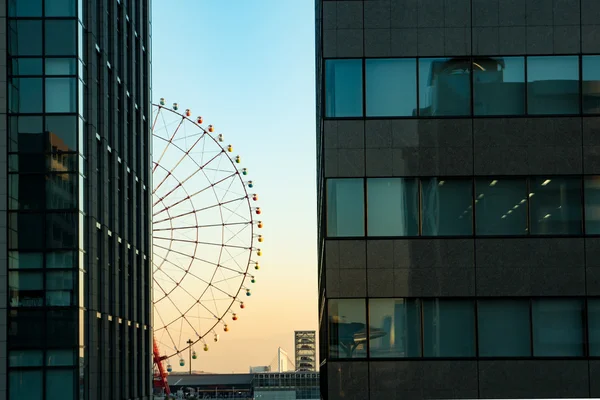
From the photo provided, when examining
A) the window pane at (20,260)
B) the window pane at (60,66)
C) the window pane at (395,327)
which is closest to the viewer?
the window pane at (395,327)

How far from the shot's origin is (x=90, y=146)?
163ft

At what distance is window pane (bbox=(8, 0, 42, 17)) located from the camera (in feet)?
155

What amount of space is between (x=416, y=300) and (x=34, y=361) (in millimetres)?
18435

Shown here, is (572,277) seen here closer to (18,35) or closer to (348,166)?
(348,166)

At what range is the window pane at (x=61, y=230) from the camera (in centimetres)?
4619

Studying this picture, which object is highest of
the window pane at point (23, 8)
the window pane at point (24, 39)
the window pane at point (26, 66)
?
the window pane at point (23, 8)

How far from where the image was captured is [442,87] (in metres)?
35.6

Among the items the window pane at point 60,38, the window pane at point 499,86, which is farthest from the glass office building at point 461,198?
the window pane at point 60,38

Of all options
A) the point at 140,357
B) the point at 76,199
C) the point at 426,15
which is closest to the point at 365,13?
the point at 426,15

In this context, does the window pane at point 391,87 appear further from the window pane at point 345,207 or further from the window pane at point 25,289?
the window pane at point 25,289

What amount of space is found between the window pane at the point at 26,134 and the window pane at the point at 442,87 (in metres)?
18.8

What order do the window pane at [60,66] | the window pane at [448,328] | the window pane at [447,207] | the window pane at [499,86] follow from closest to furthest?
the window pane at [448,328] → the window pane at [447,207] → the window pane at [499,86] → the window pane at [60,66]

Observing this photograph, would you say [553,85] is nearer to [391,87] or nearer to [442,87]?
[442,87]

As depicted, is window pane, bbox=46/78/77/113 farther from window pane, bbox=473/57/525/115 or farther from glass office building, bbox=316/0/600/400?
window pane, bbox=473/57/525/115
